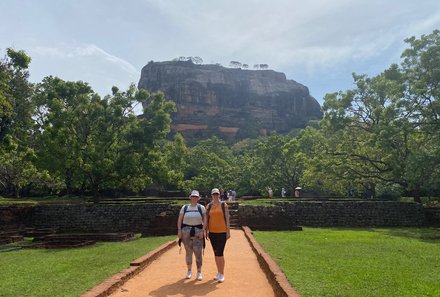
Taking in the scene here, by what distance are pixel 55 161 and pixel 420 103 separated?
792 inches

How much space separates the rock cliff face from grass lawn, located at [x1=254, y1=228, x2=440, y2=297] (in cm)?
10097

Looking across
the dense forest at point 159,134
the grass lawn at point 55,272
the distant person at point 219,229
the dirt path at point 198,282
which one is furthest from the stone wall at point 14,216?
the distant person at point 219,229

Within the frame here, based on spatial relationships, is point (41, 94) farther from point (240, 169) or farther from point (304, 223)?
point (240, 169)

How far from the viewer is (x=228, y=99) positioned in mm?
127500

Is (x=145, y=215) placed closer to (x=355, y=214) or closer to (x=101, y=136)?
(x=101, y=136)

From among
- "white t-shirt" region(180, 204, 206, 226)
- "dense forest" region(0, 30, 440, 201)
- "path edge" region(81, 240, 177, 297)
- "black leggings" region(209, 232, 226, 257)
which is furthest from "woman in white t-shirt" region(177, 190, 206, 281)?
"dense forest" region(0, 30, 440, 201)

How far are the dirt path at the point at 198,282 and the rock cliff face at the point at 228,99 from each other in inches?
4078

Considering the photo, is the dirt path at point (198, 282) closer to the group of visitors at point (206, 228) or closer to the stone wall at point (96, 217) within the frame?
the group of visitors at point (206, 228)

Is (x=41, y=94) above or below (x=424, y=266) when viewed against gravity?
above

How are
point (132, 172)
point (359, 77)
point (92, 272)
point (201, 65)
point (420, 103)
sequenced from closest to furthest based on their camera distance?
point (92, 272) < point (420, 103) < point (132, 172) < point (359, 77) < point (201, 65)

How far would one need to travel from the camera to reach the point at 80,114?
25062 mm

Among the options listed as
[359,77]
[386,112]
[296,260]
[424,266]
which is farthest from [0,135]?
[359,77]

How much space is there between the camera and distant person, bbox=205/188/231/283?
6934 millimetres

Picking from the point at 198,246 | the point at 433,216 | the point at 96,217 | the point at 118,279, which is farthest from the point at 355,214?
the point at 118,279
